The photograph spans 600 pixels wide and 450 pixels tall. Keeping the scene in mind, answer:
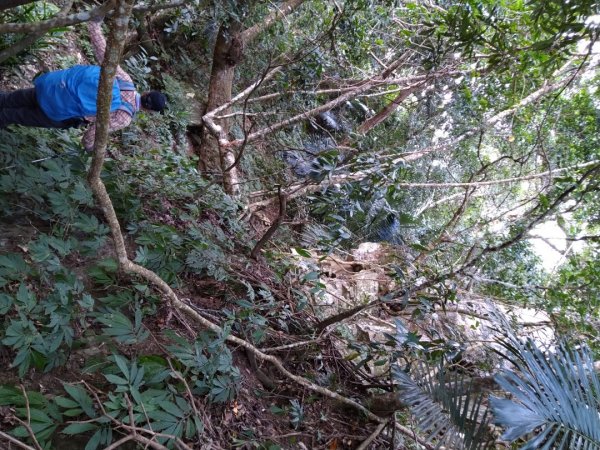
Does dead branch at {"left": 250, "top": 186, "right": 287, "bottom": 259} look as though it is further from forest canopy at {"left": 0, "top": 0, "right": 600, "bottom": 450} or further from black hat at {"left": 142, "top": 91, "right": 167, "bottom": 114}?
black hat at {"left": 142, "top": 91, "right": 167, "bottom": 114}

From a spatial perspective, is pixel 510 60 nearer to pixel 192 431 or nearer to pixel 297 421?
pixel 297 421

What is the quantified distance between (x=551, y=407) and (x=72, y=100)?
3461mm

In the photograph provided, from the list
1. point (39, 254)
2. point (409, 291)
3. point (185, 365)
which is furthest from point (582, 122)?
point (39, 254)

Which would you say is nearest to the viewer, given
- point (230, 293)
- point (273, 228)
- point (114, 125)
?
point (114, 125)

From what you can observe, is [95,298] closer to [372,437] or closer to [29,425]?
[29,425]

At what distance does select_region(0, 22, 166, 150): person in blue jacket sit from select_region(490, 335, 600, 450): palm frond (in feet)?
9.65

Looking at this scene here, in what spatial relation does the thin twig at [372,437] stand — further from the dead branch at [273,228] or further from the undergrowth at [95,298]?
the dead branch at [273,228]

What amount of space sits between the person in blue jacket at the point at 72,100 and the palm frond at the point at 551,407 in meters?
2.94

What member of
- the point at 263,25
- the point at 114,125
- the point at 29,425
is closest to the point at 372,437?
the point at 29,425

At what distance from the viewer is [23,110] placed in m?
3.24

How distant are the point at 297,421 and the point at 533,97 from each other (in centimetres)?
650

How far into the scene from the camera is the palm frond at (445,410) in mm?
2297

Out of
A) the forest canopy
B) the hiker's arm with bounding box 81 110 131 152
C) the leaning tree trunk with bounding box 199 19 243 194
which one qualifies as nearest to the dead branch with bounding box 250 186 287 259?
the forest canopy

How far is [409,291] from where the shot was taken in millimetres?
3268
